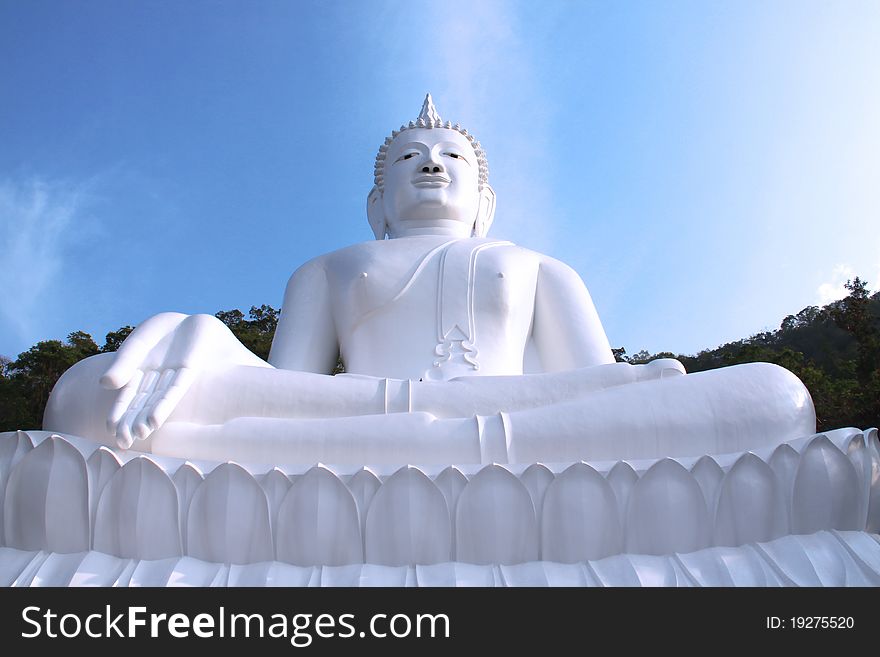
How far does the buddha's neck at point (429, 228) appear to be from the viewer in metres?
5.35

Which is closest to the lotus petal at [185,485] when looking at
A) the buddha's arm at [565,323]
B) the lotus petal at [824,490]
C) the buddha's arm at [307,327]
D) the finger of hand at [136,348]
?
the finger of hand at [136,348]

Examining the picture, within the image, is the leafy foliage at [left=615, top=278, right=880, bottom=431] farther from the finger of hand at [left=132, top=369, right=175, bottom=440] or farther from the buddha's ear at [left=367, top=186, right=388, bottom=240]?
the finger of hand at [left=132, top=369, right=175, bottom=440]

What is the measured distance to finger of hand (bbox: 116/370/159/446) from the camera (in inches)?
117

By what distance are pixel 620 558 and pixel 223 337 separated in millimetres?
1938

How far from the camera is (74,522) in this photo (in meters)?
2.88

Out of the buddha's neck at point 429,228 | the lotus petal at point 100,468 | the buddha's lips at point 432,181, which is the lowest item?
the lotus petal at point 100,468

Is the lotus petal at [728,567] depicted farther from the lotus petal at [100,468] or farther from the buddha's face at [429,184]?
the buddha's face at [429,184]

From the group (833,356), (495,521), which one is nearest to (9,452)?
(495,521)

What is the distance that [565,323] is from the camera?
486cm

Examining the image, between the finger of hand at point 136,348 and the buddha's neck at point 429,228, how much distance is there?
2.06 metres

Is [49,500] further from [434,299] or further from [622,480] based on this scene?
[434,299]

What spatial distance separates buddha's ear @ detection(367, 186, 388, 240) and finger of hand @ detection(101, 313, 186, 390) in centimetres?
232
